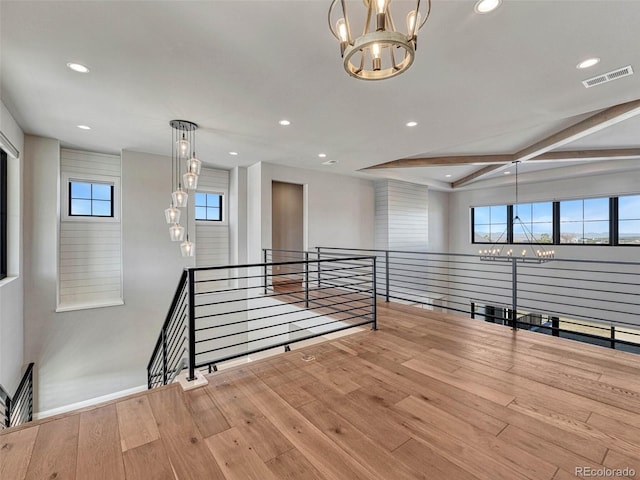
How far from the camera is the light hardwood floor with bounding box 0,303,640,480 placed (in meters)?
1.45

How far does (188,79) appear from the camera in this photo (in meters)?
2.83

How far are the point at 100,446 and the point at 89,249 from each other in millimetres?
4847

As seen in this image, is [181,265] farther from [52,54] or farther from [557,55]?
[557,55]

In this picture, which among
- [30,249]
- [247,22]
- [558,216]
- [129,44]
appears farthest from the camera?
[558,216]

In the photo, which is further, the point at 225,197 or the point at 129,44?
the point at 225,197

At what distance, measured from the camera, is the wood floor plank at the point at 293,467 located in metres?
1.40

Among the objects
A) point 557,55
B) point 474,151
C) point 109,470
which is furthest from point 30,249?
point 474,151

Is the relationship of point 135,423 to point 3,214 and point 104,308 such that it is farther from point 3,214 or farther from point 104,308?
point 104,308

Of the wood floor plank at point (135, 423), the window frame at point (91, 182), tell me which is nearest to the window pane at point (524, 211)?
the wood floor plank at point (135, 423)

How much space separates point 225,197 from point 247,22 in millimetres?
4979

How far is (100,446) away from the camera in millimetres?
1584

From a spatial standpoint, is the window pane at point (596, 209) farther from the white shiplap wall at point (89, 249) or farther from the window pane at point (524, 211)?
the white shiplap wall at point (89, 249)

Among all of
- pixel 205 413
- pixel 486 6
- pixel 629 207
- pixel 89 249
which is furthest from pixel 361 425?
pixel 629 207

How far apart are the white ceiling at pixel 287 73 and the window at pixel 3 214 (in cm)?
63
